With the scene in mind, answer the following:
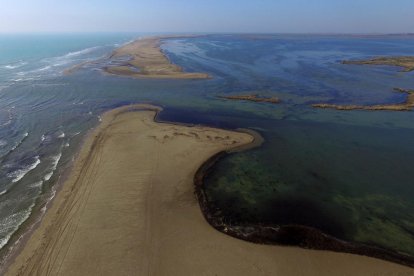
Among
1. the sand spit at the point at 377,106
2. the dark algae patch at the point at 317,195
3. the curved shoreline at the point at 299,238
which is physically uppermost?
the sand spit at the point at 377,106

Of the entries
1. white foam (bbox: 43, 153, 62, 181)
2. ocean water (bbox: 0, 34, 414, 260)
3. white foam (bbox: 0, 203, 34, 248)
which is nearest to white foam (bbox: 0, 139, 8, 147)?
ocean water (bbox: 0, 34, 414, 260)

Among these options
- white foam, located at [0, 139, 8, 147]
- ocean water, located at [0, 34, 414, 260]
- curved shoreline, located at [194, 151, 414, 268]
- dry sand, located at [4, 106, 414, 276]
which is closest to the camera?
dry sand, located at [4, 106, 414, 276]

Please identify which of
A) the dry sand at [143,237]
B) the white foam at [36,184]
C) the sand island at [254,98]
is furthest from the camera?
the sand island at [254,98]

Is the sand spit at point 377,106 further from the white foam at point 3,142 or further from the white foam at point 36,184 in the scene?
the white foam at point 3,142

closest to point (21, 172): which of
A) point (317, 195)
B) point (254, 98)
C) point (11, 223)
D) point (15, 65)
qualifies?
point (11, 223)

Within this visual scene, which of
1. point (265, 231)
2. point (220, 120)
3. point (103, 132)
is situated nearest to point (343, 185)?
point (265, 231)

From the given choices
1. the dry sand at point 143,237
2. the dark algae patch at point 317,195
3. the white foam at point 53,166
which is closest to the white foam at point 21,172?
the white foam at point 53,166

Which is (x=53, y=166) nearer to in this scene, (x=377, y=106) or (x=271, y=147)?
(x=271, y=147)

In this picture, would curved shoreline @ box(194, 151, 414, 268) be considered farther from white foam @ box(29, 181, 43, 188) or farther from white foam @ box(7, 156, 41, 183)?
white foam @ box(7, 156, 41, 183)
